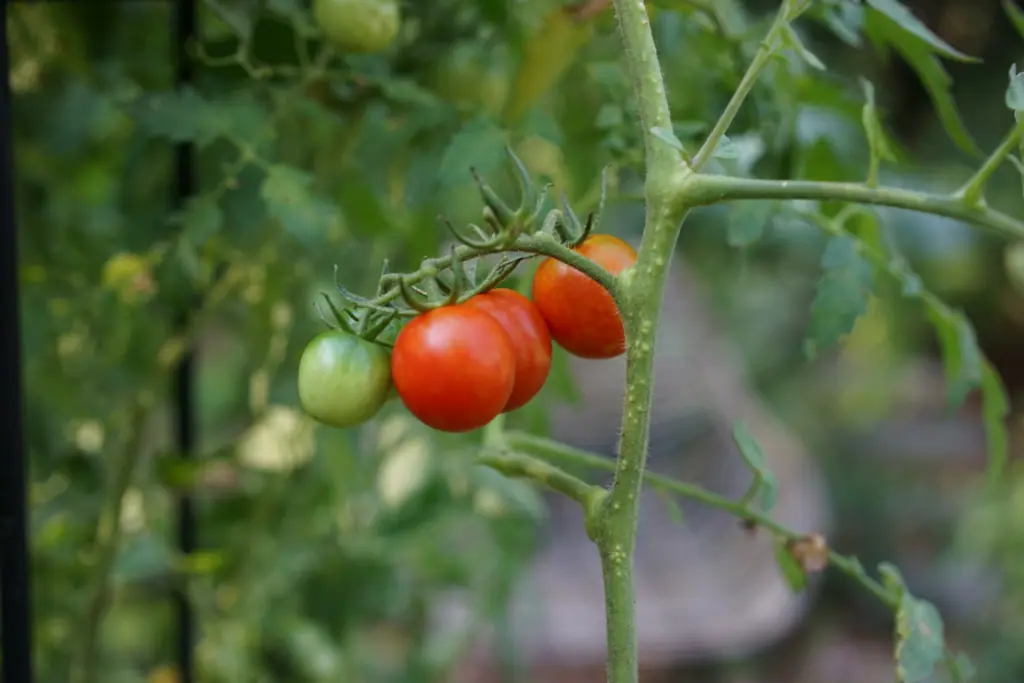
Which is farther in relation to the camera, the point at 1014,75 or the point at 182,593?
the point at 182,593

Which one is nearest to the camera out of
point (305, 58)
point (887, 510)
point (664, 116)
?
point (664, 116)

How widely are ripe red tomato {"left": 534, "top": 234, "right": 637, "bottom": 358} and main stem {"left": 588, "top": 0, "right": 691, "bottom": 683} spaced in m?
0.06

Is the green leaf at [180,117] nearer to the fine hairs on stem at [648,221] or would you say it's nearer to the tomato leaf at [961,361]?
the fine hairs on stem at [648,221]

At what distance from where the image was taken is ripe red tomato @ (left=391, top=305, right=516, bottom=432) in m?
0.38

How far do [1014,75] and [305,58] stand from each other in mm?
397

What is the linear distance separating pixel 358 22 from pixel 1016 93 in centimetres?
35

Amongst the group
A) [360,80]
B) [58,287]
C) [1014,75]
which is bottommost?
[58,287]

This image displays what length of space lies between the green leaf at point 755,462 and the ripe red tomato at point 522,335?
127mm

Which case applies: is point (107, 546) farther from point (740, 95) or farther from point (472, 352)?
point (740, 95)

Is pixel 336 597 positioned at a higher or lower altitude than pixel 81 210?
lower

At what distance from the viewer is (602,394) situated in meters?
2.33

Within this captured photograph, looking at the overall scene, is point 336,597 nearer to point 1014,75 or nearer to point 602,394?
point 1014,75

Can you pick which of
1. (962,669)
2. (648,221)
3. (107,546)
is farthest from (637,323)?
(107,546)

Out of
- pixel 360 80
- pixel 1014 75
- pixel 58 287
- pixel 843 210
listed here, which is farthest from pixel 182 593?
pixel 1014 75
